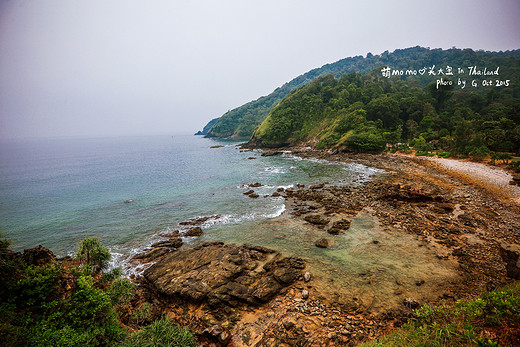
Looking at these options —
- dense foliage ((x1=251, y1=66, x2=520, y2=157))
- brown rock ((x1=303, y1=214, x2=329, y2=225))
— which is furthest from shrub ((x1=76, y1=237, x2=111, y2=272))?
dense foliage ((x1=251, y1=66, x2=520, y2=157))

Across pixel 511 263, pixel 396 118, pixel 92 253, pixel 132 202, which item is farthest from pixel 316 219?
pixel 396 118

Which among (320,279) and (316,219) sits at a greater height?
(316,219)

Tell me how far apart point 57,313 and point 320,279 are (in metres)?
13.1

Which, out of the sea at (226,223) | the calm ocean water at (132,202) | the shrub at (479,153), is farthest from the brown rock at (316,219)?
the shrub at (479,153)

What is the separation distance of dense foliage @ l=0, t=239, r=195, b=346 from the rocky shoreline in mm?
3061

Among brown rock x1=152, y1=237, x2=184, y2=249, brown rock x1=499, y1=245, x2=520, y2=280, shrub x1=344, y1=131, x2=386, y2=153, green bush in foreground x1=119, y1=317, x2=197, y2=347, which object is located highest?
shrub x1=344, y1=131, x2=386, y2=153

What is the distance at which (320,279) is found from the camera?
1281cm

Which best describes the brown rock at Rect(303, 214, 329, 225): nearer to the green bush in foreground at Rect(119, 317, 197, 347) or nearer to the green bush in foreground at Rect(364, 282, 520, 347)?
the green bush in foreground at Rect(364, 282, 520, 347)

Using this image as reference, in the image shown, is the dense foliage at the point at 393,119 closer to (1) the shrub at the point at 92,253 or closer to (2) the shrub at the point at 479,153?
(2) the shrub at the point at 479,153

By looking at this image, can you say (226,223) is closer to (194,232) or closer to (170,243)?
(194,232)

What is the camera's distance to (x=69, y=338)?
6.86 m

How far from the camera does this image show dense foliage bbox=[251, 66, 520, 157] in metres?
43.0

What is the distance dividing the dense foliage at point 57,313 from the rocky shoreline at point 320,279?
306cm

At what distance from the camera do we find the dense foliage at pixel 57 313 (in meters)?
6.65
